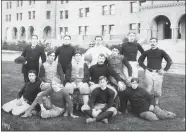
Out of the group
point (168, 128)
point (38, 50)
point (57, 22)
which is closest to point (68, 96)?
point (38, 50)

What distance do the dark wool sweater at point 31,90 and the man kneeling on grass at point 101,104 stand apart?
1539mm

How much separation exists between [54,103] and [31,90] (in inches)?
31.0

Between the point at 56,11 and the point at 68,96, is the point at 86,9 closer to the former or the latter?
the point at 56,11

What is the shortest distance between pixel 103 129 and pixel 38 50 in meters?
3.44

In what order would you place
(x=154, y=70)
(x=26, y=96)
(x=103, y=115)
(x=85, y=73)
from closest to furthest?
(x=103, y=115)
(x=85, y=73)
(x=26, y=96)
(x=154, y=70)

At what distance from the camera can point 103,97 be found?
7.79 m

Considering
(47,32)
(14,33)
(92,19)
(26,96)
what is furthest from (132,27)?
(26,96)

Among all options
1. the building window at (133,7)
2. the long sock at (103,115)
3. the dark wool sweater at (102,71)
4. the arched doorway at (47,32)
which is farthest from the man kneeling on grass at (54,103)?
the arched doorway at (47,32)

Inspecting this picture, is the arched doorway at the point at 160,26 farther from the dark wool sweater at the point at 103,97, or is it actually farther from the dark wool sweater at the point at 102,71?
the dark wool sweater at the point at 103,97

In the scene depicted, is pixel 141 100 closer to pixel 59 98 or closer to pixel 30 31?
pixel 59 98

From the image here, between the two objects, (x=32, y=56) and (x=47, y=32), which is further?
(x=47, y=32)

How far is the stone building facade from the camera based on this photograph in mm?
31516

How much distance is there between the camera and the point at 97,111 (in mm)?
7625

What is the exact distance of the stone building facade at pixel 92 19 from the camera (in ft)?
103
